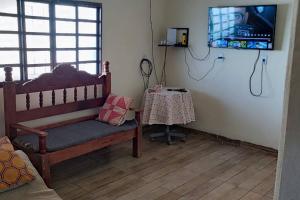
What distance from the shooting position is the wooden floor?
288cm

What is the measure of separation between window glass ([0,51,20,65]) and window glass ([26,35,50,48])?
0.17 metres

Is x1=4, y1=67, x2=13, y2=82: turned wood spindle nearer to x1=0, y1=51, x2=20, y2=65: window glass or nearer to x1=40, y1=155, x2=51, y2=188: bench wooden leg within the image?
x1=0, y1=51, x2=20, y2=65: window glass

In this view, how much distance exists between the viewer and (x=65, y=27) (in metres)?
3.50

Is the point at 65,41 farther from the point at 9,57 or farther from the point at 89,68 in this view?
the point at 9,57

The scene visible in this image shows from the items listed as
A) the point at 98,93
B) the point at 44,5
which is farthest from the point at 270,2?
the point at 44,5

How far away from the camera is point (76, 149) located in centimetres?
294

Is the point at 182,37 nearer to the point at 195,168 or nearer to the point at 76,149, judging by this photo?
the point at 195,168

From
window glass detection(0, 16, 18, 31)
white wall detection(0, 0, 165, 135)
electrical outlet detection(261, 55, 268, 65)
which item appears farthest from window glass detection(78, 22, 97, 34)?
electrical outlet detection(261, 55, 268, 65)

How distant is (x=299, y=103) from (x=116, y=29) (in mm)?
3388

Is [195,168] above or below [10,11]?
below

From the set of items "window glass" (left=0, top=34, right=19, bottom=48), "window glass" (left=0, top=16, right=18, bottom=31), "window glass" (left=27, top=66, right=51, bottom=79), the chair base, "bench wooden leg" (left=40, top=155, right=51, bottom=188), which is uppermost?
"window glass" (left=0, top=16, right=18, bottom=31)

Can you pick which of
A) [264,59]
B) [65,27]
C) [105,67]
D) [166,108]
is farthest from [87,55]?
[264,59]

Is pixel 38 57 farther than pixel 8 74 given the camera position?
Yes

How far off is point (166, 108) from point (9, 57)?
1915 mm
